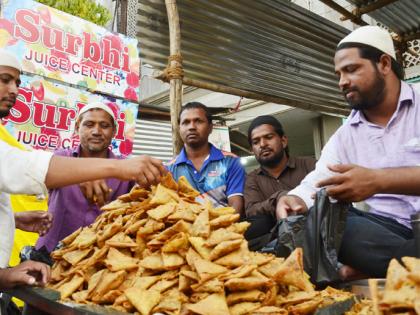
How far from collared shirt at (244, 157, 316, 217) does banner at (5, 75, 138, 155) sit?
2.13 meters

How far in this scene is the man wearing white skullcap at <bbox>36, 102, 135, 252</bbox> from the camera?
231 centimetres

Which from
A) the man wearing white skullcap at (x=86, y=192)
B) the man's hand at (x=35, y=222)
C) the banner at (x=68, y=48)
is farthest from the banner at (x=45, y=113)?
the man's hand at (x=35, y=222)

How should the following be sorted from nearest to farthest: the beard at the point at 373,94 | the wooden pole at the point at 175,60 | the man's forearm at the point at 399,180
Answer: the man's forearm at the point at 399,180 → the beard at the point at 373,94 → the wooden pole at the point at 175,60

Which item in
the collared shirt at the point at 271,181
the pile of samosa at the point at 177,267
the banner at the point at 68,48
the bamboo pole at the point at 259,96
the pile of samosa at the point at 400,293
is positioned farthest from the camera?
the bamboo pole at the point at 259,96

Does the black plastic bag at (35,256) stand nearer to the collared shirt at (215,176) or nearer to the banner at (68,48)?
the collared shirt at (215,176)

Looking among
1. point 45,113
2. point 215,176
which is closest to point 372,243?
point 215,176

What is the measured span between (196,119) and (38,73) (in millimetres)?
1791

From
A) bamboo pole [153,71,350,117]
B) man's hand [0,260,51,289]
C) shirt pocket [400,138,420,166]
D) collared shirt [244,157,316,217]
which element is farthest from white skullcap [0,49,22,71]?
shirt pocket [400,138,420,166]

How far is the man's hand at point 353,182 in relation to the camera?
70.3 inches

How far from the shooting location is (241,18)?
4.24m

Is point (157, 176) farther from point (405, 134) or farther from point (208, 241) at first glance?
point (405, 134)

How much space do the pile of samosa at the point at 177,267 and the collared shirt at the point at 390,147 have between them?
0.98 m

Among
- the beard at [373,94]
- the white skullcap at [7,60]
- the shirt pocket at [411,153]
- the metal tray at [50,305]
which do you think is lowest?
the metal tray at [50,305]

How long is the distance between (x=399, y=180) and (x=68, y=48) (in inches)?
145
